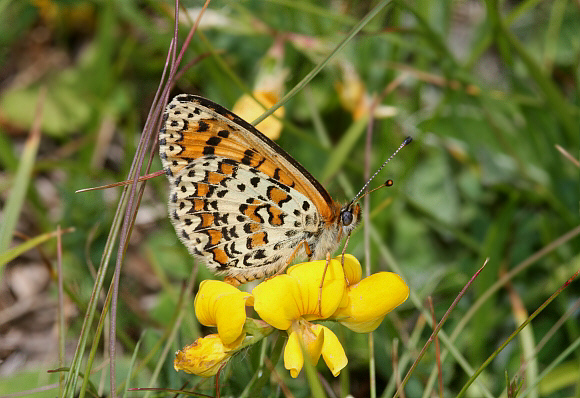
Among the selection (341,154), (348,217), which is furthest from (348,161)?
(348,217)

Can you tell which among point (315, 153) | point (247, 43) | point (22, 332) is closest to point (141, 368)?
point (22, 332)

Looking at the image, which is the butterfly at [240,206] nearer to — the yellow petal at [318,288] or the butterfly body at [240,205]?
the butterfly body at [240,205]

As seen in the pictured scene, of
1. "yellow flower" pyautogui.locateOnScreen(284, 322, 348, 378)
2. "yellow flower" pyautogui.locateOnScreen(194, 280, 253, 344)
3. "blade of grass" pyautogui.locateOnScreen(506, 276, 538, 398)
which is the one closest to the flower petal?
"yellow flower" pyautogui.locateOnScreen(284, 322, 348, 378)

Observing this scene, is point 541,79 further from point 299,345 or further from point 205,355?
point 205,355

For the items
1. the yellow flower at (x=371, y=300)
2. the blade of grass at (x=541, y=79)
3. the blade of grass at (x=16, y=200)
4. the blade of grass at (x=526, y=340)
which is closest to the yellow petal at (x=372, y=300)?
the yellow flower at (x=371, y=300)

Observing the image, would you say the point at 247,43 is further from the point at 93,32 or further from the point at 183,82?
the point at 93,32

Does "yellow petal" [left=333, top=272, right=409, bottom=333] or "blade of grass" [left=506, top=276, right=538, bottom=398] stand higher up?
"yellow petal" [left=333, top=272, right=409, bottom=333]

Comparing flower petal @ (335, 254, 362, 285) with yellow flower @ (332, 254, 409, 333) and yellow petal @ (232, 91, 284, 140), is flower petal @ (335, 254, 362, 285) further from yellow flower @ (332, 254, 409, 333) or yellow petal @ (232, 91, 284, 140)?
yellow petal @ (232, 91, 284, 140)
